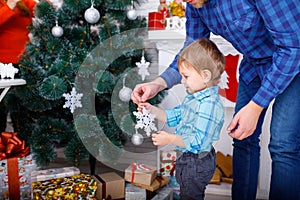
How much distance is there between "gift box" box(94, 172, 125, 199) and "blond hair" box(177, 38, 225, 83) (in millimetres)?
Answer: 924

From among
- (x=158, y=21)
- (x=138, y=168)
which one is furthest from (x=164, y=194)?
(x=158, y=21)

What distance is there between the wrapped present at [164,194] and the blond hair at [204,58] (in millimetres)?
909

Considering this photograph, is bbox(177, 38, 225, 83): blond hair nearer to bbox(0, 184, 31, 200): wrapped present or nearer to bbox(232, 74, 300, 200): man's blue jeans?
bbox(232, 74, 300, 200): man's blue jeans

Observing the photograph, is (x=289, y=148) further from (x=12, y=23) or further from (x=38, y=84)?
(x=12, y=23)

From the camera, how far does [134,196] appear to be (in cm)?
161

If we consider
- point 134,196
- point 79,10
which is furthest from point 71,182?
point 79,10

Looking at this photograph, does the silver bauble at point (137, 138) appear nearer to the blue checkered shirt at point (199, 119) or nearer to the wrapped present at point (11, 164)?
the blue checkered shirt at point (199, 119)

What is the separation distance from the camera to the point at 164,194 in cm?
166

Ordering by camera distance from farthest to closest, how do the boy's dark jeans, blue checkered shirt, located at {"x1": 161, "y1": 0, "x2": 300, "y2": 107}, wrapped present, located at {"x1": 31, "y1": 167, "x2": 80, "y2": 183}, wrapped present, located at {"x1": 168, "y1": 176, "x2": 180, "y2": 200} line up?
wrapped present, located at {"x1": 168, "y1": 176, "x2": 180, "y2": 200}
wrapped present, located at {"x1": 31, "y1": 167, "x2": 80, "y2": 183}
the boy's dark jeans
blue checkered shirt, located at {"x1": 161, "y1": 0, "x2": 300, "y2": 107}

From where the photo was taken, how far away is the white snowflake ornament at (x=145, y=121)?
34.4 inches

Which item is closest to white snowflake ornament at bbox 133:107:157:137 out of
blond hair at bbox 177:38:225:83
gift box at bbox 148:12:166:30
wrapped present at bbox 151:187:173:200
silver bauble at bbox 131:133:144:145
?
silver bauble at bbox 131:133:144:145

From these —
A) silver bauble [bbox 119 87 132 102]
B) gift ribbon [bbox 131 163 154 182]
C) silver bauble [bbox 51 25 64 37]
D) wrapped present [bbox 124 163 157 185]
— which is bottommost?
wrapped present [bbox 124 163 157 185]

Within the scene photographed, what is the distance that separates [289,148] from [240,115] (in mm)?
198

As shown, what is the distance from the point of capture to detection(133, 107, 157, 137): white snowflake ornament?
873mm
